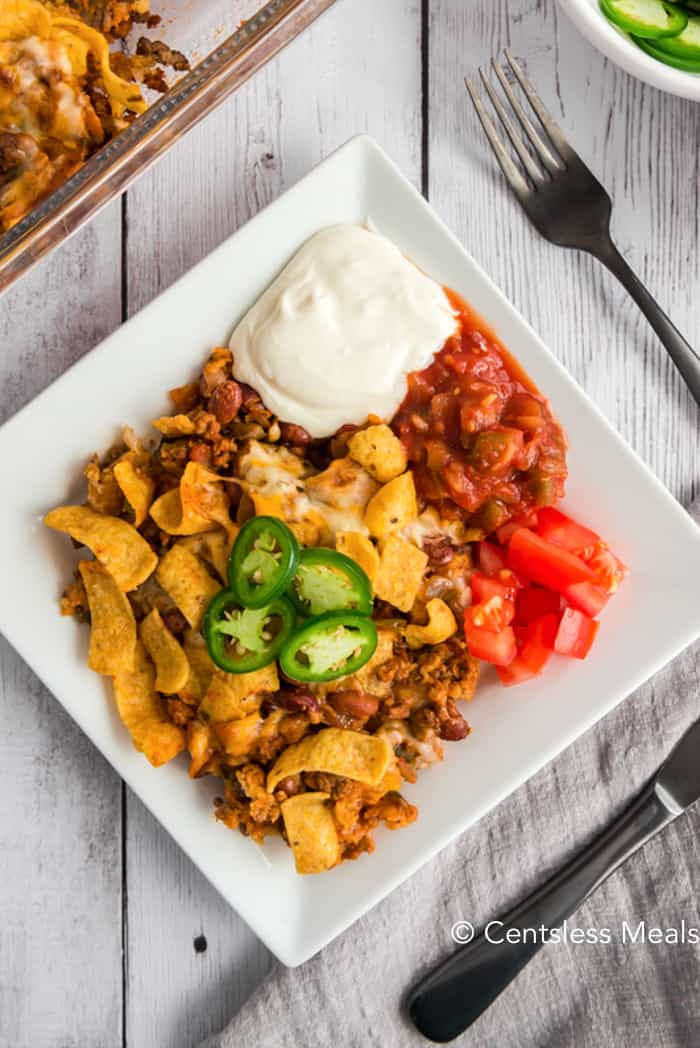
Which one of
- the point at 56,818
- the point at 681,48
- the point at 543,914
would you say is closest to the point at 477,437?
the point at 681,48

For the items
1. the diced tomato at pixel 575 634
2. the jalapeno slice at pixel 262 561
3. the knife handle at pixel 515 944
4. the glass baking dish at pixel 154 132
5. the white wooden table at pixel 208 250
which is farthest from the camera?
the white wooden table at pixel 208 250

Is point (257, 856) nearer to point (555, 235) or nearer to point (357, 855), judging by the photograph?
point (357, 855)

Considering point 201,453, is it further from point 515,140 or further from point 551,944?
point 551,944

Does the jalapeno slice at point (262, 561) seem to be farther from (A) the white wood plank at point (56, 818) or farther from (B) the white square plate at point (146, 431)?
(A) the white wood plank at point (56, 818)

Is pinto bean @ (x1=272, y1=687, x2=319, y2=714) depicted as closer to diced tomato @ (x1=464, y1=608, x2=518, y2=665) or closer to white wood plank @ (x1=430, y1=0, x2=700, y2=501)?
diced tomato @ (x1=464, y1=608, x2=518, y2=665)

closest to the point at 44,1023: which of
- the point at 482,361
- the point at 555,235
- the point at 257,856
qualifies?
the point at 257,856

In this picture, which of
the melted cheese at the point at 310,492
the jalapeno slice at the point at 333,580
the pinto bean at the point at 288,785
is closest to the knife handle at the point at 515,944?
the pinto bean at the point at 288,785
